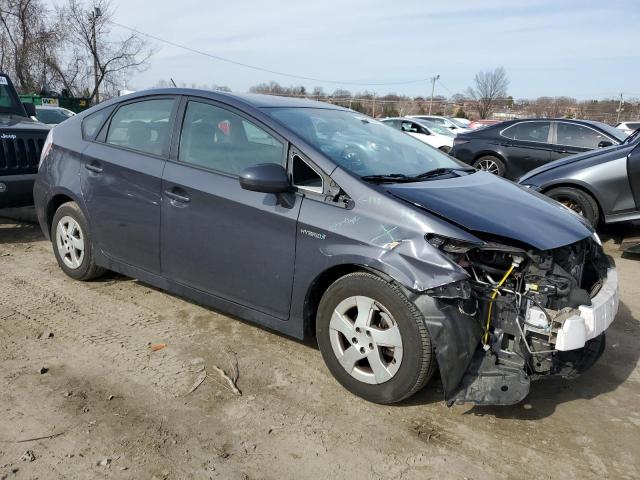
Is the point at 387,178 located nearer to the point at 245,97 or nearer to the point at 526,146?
the point at 245,97

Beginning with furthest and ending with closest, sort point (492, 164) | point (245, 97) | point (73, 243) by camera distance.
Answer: point (492, 164) → point (73, 243) → point (245, 97)

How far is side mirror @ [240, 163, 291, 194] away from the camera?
3.17 metres

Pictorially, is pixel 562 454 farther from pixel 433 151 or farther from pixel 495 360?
pixel 433 151

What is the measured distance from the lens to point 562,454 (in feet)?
8.96

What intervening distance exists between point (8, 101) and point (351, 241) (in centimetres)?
676

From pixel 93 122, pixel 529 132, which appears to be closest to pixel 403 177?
pixel 93 122

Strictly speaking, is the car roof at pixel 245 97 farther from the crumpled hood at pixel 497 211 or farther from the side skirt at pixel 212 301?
the side skirt at pixel 212 301

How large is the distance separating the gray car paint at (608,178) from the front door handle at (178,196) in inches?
197

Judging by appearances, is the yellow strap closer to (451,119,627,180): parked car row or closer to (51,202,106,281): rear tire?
(51,202,106,281): rear tire

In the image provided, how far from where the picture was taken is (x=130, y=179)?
4051 millimetres

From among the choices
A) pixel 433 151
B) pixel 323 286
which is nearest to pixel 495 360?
pixel 323 286

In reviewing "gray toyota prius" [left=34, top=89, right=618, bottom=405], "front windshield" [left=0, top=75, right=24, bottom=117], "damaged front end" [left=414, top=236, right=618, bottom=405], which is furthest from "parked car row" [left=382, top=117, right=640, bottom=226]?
"front windshield" [left=0, top=75, right=24, bottom=117]

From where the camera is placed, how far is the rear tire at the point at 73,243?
179 inches

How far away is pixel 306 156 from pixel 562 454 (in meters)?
2.15
